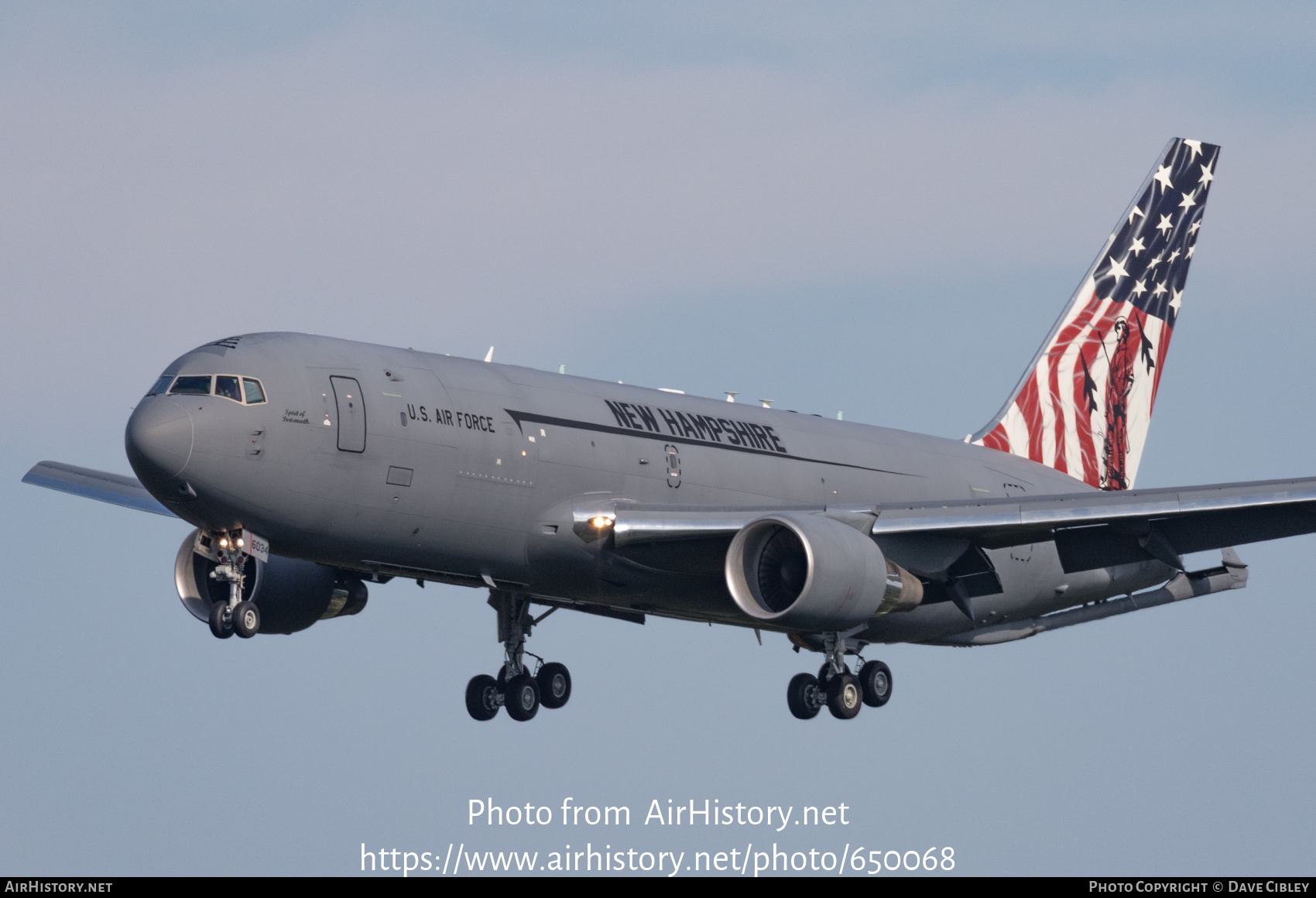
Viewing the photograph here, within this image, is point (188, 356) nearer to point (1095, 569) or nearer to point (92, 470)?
point (92, 470)

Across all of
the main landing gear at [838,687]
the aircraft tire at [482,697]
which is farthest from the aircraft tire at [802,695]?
the aircraft tire at [482,697]

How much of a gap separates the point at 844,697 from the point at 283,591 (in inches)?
448

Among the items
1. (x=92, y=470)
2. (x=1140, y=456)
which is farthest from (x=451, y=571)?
(x=1140, y=456)

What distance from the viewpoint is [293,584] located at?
123 feet

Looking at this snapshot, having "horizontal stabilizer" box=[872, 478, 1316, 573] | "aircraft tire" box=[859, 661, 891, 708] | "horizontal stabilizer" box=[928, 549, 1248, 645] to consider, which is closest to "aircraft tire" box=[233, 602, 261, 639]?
"horizontal stabilizer" box=[872, 478, 1316, 573]

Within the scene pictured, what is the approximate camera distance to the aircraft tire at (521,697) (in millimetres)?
38156

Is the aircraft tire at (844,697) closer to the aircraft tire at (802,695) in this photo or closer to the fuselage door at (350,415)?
the aircraft tire at (802,695)

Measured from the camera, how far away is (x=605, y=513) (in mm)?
33250

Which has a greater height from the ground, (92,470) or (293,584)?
(92,470)

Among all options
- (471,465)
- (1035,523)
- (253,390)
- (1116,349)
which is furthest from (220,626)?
(1116,349)

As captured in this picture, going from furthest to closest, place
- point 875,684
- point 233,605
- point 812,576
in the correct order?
point 875,684 → point 812,576 → point 233,605

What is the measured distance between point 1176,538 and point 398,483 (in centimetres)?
1519

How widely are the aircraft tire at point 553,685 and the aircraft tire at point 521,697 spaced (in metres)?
0.21

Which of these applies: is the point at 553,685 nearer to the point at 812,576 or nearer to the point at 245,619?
the point at 812,576
